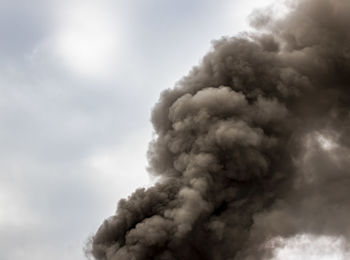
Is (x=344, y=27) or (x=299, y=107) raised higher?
(x=344, y=27)

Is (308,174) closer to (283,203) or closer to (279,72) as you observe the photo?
(283,203)

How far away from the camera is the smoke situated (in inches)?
1328

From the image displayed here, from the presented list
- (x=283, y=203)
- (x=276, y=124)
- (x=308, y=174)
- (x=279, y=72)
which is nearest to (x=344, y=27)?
(x=279, y=72)

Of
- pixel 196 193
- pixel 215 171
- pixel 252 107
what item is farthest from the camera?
pixel 252 107

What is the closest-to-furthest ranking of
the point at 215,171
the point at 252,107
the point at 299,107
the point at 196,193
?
the point at 196,193 → the point at 215,171 → the point at 252,107 → the point at 299,107

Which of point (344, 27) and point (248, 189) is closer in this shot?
point (248, 189)

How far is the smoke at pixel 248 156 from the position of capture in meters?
33.7

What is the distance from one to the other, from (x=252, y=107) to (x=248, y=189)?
700cm

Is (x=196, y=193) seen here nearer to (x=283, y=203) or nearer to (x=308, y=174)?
(x=283, y=203)

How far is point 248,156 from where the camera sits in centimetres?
3550

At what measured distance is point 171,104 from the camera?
41469 millimetres

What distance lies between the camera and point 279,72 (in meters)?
39.3

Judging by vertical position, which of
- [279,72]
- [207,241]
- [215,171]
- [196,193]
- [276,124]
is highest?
[279,72]

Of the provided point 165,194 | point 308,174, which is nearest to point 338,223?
point 308,174
